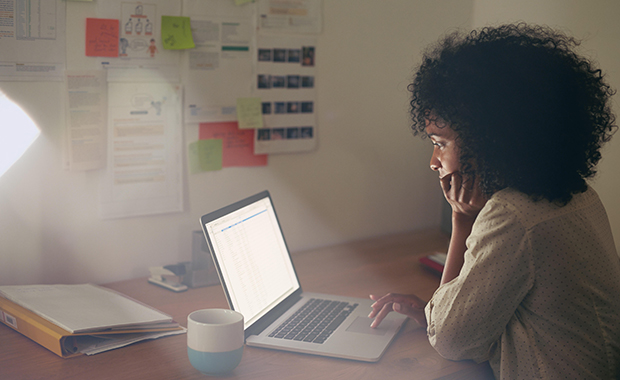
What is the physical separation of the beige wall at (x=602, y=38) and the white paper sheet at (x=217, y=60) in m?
0.97

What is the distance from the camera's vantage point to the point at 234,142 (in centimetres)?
155

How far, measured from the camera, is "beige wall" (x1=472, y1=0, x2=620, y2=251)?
1.53 metres

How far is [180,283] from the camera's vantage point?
1.37 m

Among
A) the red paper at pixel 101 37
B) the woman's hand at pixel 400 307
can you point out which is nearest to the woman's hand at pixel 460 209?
the woman's hand at pixel 400 307

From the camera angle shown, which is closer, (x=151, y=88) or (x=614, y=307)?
(x=614, y=307)

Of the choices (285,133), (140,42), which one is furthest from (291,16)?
(140,42)

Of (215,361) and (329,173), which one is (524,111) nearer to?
(215,361)

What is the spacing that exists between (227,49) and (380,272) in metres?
0.78

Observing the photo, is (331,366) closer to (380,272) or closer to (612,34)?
(380,272)

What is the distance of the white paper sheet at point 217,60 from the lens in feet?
4.68

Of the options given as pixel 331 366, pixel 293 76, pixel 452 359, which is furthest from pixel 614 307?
pixel 293 76

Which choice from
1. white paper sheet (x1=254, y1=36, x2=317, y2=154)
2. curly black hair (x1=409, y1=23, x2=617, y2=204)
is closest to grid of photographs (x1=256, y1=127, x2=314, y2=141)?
white paper sheet (x1=254, y1=36, x2=317, y2=154)

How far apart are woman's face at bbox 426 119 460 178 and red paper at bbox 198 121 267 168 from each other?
26.2 inches

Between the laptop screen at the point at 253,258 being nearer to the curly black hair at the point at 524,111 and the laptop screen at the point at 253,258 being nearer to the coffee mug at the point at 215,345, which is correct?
the coffee mug at the point at 215,345
